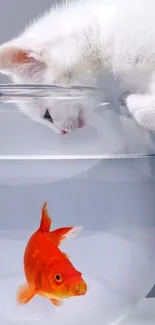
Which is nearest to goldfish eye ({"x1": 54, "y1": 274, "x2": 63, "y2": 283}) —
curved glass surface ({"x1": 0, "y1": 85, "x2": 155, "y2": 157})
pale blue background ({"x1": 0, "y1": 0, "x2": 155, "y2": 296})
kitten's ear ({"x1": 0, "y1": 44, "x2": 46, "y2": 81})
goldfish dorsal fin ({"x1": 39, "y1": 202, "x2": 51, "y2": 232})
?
goldfish dorsal fin ({"x1": 39, "y1": 202, "x2": 51, "y2": 232})

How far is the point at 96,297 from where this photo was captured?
1245 millimetres

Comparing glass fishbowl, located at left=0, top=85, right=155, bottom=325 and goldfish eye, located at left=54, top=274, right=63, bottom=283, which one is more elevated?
glass fishbowl, located at left=0, top=85, right=155, bottom=325

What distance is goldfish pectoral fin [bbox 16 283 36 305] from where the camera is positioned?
1175 millimetres

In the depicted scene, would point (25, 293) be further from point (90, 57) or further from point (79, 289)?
point (90, 57)

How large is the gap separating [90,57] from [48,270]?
48 centimetres

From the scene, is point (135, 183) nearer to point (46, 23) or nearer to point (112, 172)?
point (112, 172)

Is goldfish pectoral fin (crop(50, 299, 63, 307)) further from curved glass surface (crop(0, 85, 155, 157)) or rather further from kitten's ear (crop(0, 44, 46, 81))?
kitten's ear (crop(0, 44, 46, 81))

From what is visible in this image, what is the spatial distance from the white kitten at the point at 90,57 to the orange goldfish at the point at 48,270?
21 cm

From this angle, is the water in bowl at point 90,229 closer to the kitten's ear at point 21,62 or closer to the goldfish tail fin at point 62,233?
the goldfish tail fin at point 62,233

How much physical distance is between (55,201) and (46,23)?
1.46 ft

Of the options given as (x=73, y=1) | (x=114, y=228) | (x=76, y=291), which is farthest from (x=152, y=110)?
(x=73, y=1)

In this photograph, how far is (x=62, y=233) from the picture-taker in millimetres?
1216

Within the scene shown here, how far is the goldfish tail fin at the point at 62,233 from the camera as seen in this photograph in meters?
1.19

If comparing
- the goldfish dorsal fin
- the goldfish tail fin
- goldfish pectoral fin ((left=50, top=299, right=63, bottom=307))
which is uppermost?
the goldfish dorsal fin
